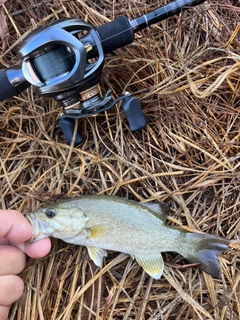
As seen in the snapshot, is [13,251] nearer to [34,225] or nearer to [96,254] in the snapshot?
[34,225]

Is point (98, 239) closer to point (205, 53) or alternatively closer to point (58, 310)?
point (58, 310)

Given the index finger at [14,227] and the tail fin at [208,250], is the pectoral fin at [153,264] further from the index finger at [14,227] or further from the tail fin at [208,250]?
the index finger at [14,227]

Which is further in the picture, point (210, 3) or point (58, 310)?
point (210, 3)

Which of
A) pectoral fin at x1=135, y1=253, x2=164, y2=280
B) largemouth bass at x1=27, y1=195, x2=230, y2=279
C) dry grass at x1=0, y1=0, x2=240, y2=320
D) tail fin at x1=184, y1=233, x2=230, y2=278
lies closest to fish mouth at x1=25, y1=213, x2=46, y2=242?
largemouth bass at x1=27, y1=195, x2=230, y2=279

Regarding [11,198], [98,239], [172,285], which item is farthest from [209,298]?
[11,198]

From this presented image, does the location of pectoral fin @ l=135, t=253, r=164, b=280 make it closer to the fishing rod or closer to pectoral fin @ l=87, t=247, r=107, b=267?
pectoral fin @ l=87, t=247, r=107, b=267

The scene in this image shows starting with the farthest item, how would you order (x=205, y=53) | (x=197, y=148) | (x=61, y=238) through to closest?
(x=205, y=53) < (x=197, y=148) < (x=61, y=238)
